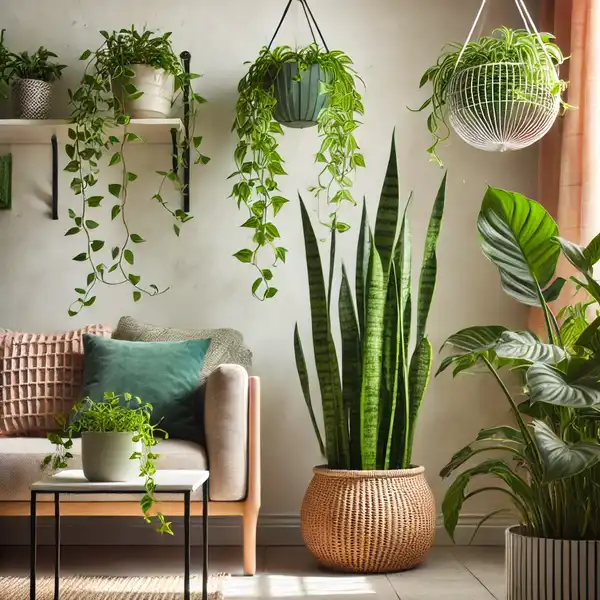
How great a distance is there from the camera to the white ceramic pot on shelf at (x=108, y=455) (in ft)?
7.57

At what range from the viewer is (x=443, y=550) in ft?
11.5

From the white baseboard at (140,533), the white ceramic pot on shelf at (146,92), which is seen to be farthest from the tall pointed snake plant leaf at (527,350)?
the white ceramic pot on shelf at (146,92)

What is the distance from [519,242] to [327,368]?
0.95 m

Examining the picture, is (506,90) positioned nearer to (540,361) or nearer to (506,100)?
(506,100)

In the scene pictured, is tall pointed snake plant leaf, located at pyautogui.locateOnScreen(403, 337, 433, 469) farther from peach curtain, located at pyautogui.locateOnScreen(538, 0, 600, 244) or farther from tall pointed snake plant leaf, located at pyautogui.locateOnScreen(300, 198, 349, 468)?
peach curtain, located at pyautogui.locateOnScreen(538, 0, 600, 244)

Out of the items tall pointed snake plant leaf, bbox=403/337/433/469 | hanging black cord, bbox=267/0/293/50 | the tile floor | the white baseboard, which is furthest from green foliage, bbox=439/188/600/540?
hanging black cord, bbox=267/0/293/50

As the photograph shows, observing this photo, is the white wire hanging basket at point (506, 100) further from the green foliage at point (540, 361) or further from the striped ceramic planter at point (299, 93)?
the striped ceramic planter at point (299, 93)

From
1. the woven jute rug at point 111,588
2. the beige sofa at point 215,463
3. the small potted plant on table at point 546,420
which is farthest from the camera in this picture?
the beige sofa at point 215,463

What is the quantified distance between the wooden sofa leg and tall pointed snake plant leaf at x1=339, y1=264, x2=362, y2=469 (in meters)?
0.38

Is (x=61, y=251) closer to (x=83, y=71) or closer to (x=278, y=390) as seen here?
(x=83, y=71)

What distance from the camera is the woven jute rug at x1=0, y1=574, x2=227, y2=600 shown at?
271 cm

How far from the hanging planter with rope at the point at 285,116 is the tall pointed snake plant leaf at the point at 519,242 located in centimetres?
105

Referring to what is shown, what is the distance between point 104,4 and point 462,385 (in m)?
2.15

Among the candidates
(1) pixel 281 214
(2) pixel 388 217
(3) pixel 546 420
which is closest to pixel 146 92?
(1) pixel 281 214
